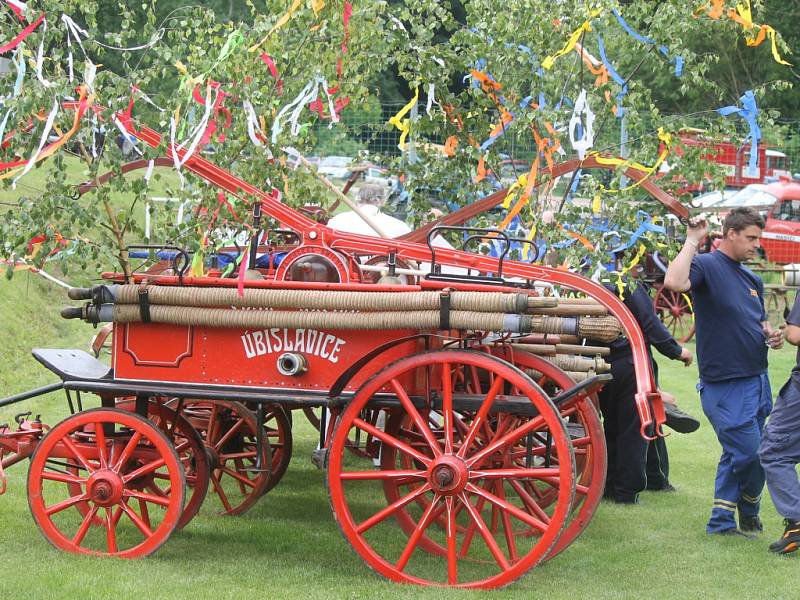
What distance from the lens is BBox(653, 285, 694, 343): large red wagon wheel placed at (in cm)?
1745

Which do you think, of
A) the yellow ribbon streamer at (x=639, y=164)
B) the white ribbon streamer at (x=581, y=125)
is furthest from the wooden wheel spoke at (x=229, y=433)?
the yellow ribbon streamer at (x=639, y=164)

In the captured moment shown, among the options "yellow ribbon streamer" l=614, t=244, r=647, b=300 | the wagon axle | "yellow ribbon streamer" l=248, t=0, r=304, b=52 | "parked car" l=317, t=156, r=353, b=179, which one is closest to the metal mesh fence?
"yellow ribbon streamer" l=614, t=244, r=647, b=300

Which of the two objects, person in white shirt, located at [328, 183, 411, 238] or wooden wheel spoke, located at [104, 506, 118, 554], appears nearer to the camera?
wooden wheel spoke, located at [104, 506, 118, 554]

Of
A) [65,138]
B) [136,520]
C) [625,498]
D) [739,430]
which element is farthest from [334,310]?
[625,498]

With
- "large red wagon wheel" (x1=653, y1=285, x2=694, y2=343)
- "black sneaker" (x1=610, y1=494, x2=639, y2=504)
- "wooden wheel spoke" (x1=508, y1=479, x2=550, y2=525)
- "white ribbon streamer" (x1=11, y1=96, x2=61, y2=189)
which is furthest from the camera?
"large red wagon wheel" (x1=653, y1=285, x2=694, y2=343)

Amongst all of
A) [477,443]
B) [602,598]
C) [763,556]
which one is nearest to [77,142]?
[477,443]

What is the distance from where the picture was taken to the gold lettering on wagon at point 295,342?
5492 millimetres

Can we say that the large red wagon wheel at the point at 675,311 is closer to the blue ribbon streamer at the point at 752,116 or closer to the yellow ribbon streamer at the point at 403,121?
the yellow ribbon streamer at the point at 403,121

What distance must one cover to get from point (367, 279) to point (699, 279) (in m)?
1.94

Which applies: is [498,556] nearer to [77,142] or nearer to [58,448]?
[58,448]

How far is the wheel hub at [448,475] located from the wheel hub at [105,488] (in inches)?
61.7

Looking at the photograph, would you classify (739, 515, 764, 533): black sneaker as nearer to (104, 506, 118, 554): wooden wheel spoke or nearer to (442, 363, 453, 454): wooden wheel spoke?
(442, 363, 453, 454): wooden wheel spoke

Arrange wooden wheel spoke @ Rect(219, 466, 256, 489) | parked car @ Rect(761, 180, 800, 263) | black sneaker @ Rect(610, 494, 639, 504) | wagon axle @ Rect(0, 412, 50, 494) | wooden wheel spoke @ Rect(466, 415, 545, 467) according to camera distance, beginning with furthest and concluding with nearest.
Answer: parked car @ Rect(761, 180, 800, 263) → black sneaker @ Rect(610, 494, 639, 504) → wooden wheel spoke @ Rect(219, 466, 256, 489) → wagon axle @ Rect(0, 412, 50, 494) → wooden wheel spoke @ Rect(466, 415, 545, 467)

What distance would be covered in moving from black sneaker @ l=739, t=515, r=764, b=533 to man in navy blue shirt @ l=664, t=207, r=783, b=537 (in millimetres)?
121
